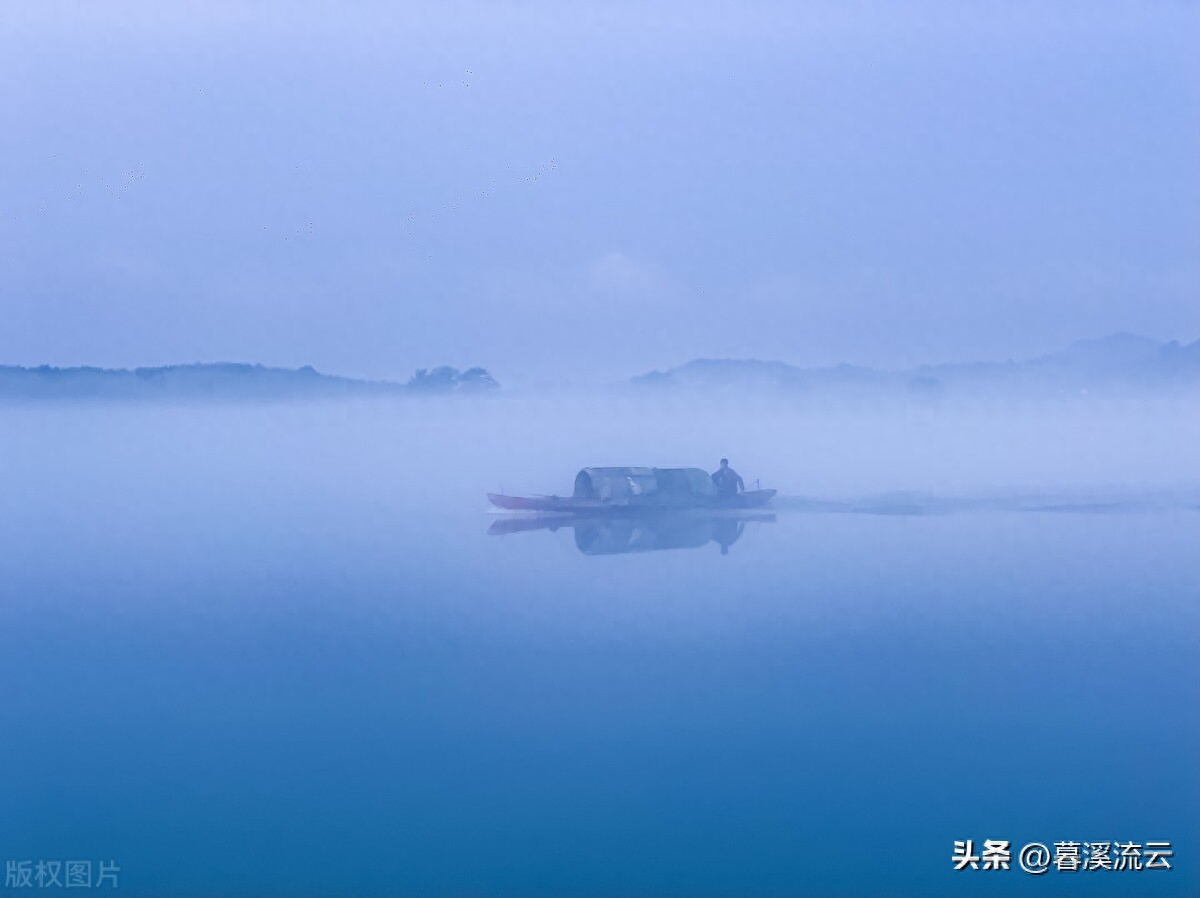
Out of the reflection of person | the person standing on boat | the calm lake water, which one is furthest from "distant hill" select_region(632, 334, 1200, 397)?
the reflection of person

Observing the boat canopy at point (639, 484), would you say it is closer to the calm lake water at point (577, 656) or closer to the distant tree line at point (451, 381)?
the calm lake water at point (577, 656)

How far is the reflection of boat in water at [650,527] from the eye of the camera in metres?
2.42

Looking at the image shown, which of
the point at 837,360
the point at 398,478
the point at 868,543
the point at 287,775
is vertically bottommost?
the point at 287,775

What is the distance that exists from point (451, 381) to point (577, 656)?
25.9 inches

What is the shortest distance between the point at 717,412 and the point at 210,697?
49.5 inches

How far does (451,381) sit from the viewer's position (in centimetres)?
243

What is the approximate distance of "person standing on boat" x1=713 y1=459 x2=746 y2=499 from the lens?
243cm

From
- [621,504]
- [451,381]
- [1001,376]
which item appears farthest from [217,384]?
[1001,376]

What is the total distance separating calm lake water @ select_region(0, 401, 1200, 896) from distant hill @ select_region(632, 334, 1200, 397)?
64 millimetres

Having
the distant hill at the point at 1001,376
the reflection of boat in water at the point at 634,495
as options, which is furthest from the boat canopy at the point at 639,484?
the distant hill at the point at 1001,376

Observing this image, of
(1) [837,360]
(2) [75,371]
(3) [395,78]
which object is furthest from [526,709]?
(3) [395,78]

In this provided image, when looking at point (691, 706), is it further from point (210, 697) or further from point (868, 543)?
point (210, 697)

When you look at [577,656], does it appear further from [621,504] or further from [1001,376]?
[1001,376]

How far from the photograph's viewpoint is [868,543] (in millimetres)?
2430
